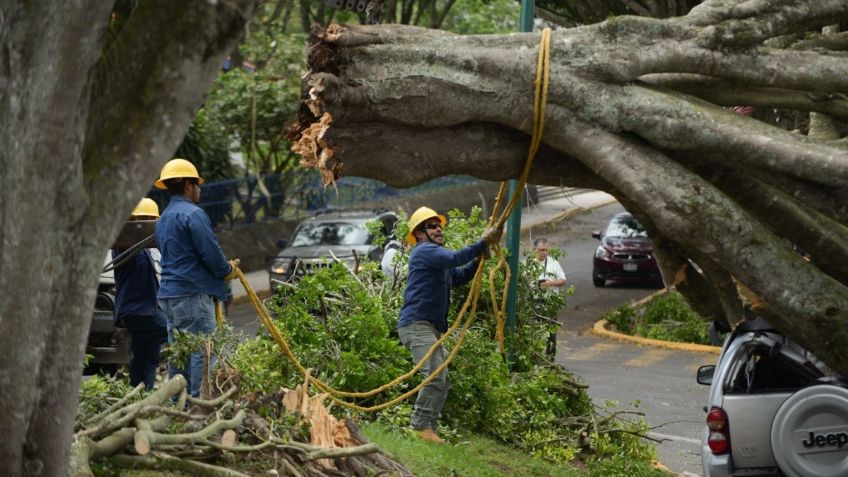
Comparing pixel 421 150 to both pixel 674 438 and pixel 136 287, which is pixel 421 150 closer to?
pixel 136 287

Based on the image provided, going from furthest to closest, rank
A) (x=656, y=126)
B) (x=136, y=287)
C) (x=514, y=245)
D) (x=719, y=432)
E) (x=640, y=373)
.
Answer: (x=640, y=373), (x=514, y=245), (x=136, y=287), (x=719, y=432), (x=656, y=126)

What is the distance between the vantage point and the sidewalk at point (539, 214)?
2613 centimetres

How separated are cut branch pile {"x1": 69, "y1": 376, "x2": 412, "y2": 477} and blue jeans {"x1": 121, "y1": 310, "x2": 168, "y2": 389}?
8.41ft

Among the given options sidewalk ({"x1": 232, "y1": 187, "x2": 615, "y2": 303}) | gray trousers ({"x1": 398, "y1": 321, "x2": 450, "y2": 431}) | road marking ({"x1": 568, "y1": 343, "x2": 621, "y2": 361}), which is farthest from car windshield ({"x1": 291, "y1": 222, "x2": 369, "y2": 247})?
gray trousers ({"x1": 398, "y1": 321, "x2": 450, "y2": 431})

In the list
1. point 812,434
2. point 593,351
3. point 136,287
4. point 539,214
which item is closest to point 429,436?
point 136,287

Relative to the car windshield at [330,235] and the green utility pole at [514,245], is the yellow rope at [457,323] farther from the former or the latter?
the car windshield at [330,235]

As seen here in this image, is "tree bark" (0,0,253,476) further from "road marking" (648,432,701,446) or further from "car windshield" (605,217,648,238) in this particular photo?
"car windshield" (605,217,648,238)

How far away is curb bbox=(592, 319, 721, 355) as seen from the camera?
2011 cm

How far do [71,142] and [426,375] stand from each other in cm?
575

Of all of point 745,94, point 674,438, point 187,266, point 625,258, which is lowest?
point 674,438

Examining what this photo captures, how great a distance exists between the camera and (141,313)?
10633mm

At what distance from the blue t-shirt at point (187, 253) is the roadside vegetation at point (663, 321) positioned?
484 inches

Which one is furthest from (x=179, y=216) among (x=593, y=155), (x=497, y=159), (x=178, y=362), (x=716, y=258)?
(x=716, y=258)

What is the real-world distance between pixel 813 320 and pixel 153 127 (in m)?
4.30
